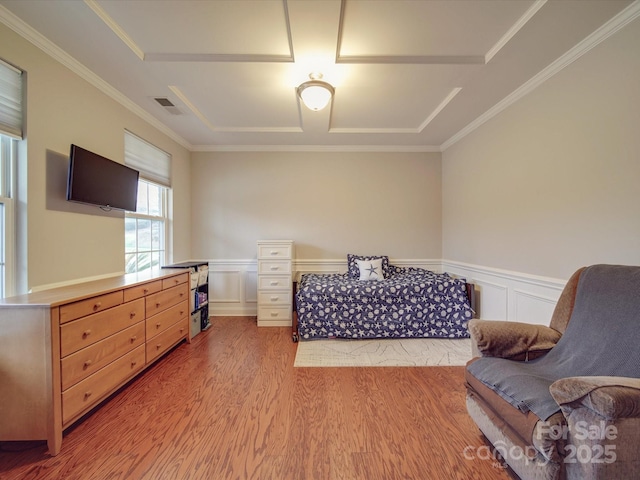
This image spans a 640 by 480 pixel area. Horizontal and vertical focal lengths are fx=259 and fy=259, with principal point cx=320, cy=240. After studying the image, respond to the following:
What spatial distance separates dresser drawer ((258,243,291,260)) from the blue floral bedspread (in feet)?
2.17

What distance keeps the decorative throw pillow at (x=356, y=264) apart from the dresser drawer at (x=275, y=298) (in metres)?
0.97

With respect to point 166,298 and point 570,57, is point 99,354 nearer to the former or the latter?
point 166,298

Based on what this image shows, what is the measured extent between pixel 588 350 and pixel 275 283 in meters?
2.90

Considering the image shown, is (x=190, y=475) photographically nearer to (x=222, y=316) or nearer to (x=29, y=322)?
(x=29, y=322)

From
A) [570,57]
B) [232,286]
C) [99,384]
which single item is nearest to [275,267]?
[232,286]

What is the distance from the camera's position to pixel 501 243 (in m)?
2.71

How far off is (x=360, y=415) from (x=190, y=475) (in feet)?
3.30

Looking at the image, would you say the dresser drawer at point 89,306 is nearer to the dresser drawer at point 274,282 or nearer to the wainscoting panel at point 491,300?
the dresser drawer at point 274,282

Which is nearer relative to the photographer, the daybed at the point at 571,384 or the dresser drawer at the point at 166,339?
the daybed at the point at 571,384

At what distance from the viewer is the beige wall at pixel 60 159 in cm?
174

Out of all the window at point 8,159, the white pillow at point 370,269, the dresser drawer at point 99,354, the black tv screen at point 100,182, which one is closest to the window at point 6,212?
the window at point 8,159

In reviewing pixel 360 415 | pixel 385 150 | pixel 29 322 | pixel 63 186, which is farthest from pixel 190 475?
pixel 385 150

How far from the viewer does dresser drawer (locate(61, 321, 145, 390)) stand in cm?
146

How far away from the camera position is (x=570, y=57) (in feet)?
6.20
